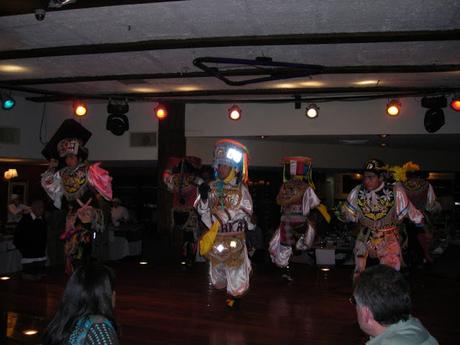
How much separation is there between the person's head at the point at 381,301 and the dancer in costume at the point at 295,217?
15.7 ft

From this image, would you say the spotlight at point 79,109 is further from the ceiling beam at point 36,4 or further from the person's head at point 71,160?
the ceiling beam at point 36,4

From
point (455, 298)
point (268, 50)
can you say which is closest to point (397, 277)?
point (268, 50)

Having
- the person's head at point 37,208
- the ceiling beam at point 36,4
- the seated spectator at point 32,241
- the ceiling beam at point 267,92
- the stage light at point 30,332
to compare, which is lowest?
the stage light at point 30,332

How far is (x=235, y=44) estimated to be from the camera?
5277 millimetres

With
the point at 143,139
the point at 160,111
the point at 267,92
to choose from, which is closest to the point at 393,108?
the point at 267,92

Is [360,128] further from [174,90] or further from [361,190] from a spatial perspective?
[361,190]

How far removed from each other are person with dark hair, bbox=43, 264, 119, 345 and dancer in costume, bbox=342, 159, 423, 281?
3.25m

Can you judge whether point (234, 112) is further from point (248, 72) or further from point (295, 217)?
point (295, 217)

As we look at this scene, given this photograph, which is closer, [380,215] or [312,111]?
[380,215]

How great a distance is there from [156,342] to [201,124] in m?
6.27

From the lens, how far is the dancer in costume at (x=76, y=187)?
5.57 meters

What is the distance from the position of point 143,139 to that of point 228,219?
222 inches

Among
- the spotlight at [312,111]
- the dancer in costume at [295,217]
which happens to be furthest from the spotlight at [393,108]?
the dancer in costume at [295,217]

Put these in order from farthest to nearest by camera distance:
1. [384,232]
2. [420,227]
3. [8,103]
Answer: [8,103] < [420,227] < [384,232]
